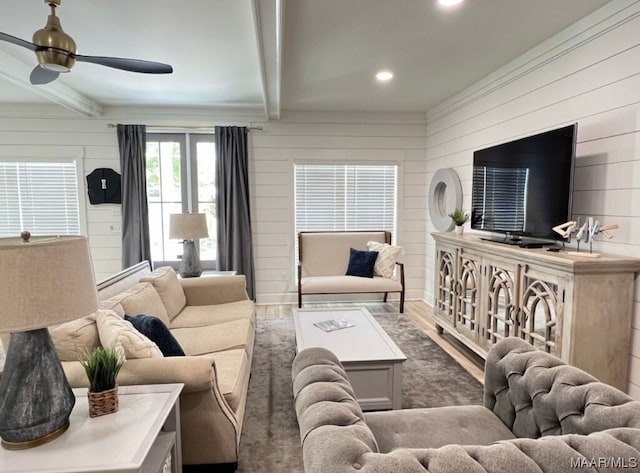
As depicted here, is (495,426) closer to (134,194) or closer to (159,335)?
(159,335)

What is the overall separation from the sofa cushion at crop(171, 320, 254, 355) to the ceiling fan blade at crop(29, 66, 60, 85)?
6.21ft

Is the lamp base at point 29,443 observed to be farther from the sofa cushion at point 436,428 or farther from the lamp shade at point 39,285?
the sofa cushion at point 436,428

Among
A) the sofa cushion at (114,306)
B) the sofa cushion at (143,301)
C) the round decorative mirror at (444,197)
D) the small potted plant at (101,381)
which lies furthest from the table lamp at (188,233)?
the round decorative mirror at (444,197)

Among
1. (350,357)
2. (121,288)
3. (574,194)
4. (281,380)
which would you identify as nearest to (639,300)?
(574,194)

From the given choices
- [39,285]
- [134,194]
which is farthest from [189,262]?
[39,285]

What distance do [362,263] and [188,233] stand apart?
7.07 ft

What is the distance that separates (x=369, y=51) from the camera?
3182 mm

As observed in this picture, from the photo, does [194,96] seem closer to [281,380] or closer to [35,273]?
[281,380]

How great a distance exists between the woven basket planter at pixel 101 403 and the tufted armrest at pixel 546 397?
1.57m

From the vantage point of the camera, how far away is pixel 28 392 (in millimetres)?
1229

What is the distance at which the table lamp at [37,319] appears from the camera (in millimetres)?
1083

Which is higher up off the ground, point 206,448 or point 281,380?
point 206,448

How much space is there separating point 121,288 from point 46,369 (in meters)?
1.66

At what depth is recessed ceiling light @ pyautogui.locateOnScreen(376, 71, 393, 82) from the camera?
371 centimetres
